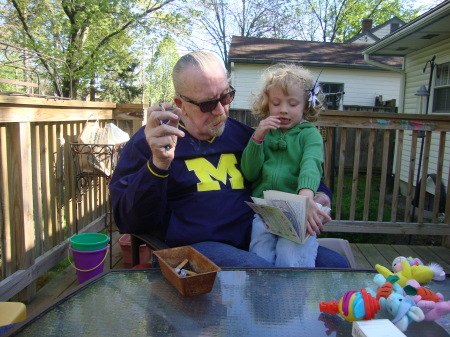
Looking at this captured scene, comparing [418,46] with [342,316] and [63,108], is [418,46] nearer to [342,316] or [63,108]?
[63,108]

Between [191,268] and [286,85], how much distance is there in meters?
1.07

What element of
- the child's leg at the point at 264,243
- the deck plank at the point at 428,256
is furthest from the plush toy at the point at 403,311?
the deck plank at the point at 428,256

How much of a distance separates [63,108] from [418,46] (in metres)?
7.54

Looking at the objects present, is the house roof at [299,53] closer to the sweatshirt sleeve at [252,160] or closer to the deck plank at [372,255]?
the deck plank at [372,255]

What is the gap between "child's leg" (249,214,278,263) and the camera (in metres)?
1.63

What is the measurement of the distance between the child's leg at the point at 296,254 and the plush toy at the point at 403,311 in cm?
62

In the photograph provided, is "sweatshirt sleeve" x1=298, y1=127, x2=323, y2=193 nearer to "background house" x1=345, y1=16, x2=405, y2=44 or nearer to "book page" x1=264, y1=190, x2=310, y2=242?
"book page" x1=264, y1=190, x2=310, y2=242

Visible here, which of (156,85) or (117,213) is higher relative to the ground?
(156,85)

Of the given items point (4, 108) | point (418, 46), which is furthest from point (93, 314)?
point (418, 46)

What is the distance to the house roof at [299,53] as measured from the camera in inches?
518

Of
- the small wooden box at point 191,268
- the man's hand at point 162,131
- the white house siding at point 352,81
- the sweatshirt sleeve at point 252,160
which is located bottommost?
the small wooden box at point 191,268

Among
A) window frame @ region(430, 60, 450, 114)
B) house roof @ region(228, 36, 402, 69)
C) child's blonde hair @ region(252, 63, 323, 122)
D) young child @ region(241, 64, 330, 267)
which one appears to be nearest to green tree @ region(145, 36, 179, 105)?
house roof @ region(228, 36, 402, 69)

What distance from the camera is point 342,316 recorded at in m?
0.93

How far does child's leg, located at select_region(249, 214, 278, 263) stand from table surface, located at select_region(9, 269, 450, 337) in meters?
0.34
